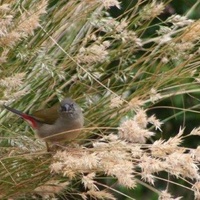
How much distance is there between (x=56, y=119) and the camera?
249 centimetres

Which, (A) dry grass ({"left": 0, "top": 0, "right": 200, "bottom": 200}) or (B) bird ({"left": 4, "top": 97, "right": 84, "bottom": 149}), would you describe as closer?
(A) dry grass ({"left": 0, "top": 0, "right": 200, "bottom": 200})

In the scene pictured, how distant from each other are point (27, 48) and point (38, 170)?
469 millimetres

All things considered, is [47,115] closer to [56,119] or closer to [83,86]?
[56,119]

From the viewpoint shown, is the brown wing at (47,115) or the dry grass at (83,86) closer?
the dry grass at (83,86)

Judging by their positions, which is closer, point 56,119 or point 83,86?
point 56,119

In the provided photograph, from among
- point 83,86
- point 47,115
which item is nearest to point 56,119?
point 47,115

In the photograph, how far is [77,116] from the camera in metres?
2.43

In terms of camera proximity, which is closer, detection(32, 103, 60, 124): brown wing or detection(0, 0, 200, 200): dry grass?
detection(0, 0, 200, 200): dry grass

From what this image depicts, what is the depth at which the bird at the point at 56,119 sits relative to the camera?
95.3 inches

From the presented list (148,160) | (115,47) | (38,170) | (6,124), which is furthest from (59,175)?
(115,47)

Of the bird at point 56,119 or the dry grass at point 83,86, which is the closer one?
the dry grass at point 83,86

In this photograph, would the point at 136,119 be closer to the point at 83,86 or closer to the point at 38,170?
the point at 38,170

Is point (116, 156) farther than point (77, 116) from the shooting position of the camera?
No

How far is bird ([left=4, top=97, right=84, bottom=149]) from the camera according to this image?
242cm
